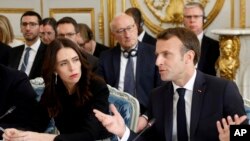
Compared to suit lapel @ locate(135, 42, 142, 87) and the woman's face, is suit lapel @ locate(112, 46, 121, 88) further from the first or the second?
the woman's face

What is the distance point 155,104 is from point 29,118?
562mm

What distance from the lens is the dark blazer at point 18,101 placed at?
2016 mm

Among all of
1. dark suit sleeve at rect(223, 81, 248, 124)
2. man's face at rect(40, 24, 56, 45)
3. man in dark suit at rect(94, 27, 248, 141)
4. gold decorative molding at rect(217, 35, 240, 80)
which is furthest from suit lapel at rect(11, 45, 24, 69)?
dark suit sleeve at rect(223, 81, 248, 124)

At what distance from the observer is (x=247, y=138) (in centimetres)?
132

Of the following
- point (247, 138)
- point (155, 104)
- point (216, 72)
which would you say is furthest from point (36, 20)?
point (247, 138)

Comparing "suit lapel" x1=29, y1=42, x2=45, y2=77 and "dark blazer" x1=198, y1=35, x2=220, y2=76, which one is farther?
"dark blazer" x1=198, y1=35, x2=220, y2=76

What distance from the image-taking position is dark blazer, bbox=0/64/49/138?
6.61 ft

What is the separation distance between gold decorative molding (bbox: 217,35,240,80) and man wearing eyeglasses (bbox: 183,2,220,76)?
0.06m

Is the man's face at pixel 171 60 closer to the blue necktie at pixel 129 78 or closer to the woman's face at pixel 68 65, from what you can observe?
the woman's face at pixel 68 65

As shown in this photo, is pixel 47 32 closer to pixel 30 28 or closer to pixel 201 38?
pixel 30 28

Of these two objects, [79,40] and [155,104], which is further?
[79,40]

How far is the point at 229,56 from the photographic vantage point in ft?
12.4

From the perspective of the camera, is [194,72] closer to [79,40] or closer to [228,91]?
[228,91]

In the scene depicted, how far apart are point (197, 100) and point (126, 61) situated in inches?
53.2
